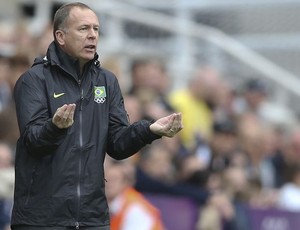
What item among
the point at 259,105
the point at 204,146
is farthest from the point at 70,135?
the point at 259,105

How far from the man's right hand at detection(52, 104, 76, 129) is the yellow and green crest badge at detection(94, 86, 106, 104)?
18.0 inches

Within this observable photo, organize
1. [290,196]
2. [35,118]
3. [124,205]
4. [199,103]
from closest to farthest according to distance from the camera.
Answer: [35,118], [124,205], [290,196], [199,103]

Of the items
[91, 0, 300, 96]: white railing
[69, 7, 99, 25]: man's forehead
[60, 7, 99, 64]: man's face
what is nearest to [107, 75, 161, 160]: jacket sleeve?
[60, 7, 99, 64]: man's face

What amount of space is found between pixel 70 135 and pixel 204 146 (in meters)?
6.59

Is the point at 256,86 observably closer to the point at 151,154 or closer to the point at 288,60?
the point at 288,60

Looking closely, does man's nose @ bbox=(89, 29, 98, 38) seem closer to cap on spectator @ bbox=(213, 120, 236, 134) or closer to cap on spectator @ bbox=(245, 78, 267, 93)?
cap on spectator @ bbox=(213, 120, 236, 134)

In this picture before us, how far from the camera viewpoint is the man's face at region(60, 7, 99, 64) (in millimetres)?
6047

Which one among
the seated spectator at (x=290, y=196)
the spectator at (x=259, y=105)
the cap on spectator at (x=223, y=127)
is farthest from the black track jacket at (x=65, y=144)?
the spectator at (x=259, y=105)

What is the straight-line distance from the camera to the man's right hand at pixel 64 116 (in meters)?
5.64

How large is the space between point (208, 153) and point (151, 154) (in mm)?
1621

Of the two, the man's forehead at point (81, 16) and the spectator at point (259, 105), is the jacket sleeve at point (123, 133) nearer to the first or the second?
the man's forehead at point (81, 16)

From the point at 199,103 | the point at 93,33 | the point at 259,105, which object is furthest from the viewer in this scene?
the point at 259,105

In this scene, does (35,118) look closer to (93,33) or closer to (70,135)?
(70,135)

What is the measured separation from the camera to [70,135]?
5965mm
